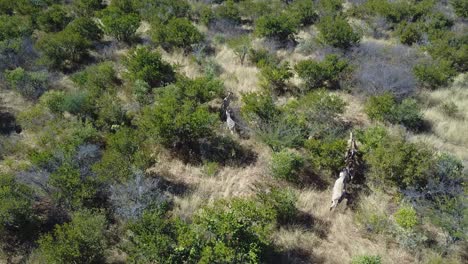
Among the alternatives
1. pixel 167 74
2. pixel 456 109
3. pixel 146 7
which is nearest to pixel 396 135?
pixel 456 109

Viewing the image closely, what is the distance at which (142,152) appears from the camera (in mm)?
8492

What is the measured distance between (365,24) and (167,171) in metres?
13.8

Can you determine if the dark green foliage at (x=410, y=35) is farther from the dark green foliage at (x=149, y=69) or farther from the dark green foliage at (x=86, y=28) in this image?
the dark green foliage at (x=86, y=28)

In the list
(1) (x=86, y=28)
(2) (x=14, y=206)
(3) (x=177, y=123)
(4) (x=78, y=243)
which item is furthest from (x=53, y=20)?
(4) (x=78, y=243)

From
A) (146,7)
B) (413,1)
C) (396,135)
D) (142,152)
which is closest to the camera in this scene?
(142,152)

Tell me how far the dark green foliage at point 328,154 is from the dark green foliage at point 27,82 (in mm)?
8156

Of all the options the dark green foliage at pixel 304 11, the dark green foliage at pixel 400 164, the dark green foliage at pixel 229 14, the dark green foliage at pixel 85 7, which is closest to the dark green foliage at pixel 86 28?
the dark green foliage at pixel 85 7

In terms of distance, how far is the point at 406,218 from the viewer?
24.4 ft

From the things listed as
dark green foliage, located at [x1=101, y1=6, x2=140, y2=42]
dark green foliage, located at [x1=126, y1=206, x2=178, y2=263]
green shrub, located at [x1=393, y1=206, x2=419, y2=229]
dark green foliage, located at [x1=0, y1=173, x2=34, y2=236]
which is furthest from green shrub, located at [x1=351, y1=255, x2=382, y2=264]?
dark green foliage, located at [x1=101, y1=6, x2=140, y2=42]

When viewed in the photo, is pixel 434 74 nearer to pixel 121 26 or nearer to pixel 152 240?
pixel 152 240

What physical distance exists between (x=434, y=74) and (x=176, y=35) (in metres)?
9.45

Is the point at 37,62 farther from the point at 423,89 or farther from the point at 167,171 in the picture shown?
the point at 423,89

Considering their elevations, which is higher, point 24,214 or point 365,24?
point 365,24

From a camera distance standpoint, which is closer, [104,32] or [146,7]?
[104,32]
